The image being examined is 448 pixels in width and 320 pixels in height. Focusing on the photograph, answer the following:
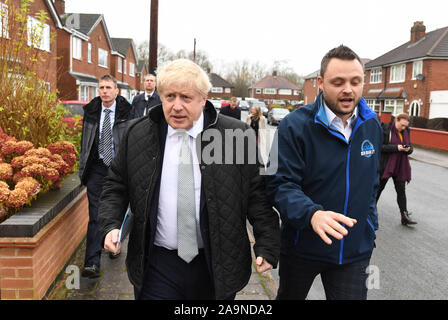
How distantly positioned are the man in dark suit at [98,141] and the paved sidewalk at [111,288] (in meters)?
0.27

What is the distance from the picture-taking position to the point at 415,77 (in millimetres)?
38125

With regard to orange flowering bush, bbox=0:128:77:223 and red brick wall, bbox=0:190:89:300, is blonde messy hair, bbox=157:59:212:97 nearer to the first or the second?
red brick wall, bbox=0:190:89:300

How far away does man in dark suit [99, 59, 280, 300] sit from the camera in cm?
233

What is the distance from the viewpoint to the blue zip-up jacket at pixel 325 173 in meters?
2.47

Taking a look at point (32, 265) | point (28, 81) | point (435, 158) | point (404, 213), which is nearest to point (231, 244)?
point (32, 265)

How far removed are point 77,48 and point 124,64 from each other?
16.3 meters

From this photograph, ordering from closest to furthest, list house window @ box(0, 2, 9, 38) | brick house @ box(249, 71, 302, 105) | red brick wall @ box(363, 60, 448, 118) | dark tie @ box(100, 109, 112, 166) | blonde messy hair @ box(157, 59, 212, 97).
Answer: blonde messy hair @ box(157, 59, 212, 97), dark tie @ box(100, 109, 112, 166), house window @ box(0, 2, 9, 38), red brick wall @ box(363, 60, 448, 118), brick house @ box(249, 71, 302, 105)

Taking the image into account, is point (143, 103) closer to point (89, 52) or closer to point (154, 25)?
point (154, 25)

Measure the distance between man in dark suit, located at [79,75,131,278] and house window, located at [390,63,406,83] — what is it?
4128 centimetres

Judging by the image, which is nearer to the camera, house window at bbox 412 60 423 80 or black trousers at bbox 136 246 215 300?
black trousers at bbox 136 246 215 300

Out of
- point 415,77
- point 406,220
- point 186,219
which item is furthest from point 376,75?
point 186,219

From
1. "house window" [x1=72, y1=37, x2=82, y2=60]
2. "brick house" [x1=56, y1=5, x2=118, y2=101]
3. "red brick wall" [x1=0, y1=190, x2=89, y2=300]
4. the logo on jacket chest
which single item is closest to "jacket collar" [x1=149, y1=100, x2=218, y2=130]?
the logo on jacket chest

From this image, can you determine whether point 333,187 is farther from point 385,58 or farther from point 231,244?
point 385,58

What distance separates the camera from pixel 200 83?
2336 millimetres
